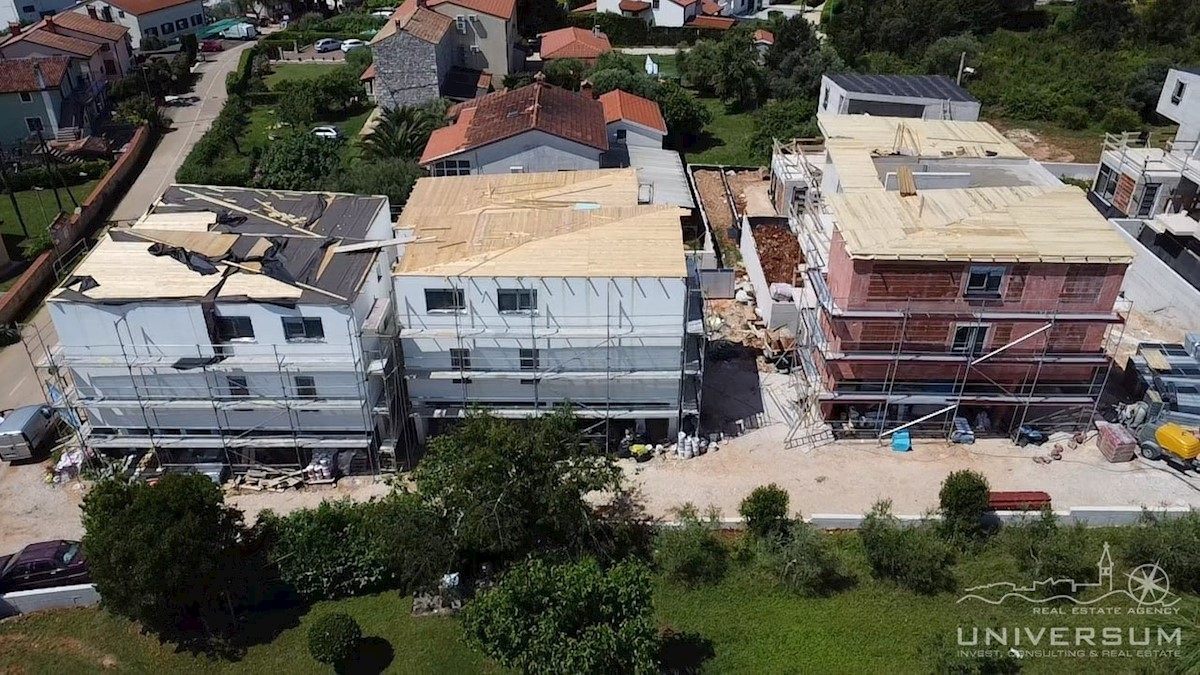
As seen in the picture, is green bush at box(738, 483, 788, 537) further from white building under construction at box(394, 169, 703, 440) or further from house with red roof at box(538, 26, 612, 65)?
house with red roof at box(538, 26, 612, 65)

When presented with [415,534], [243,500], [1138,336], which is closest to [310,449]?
[243,500]

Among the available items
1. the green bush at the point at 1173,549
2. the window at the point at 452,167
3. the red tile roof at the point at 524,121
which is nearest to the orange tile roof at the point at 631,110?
the red tile roof at the point at 524,121

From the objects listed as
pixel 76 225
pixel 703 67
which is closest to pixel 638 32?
pixel 703 67

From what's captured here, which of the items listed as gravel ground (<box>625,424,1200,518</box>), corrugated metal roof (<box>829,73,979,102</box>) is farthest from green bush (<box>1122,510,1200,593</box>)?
corrugated metal roof (<box>829,73,979,102</box>)

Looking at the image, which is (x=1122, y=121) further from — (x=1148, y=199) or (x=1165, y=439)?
(x=1165, y=439)

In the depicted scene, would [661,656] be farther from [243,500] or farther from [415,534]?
[243,500]

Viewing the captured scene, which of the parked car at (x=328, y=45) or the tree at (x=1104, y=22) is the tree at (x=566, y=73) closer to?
the parked car at (x=328, y=45)
